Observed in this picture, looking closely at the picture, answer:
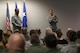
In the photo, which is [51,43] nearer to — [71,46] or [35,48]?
[35,48]

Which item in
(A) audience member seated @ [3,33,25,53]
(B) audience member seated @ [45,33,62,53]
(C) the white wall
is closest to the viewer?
(A) audience member seated @ [3,33,25,53]

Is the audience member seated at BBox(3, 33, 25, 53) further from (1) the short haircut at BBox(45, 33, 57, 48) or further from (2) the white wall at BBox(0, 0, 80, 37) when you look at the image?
(2) the white wall at BBox(0, 0, 80, 37)

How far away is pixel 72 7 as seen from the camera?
10938mm

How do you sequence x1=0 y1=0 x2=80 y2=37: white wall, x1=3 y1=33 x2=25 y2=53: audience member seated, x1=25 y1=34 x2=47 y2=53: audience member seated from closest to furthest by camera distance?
x1=3 y1=33 x2=25 y2=53: audience member seated
x1=25 y1=34 x2=47 y2=53: audience member seated
x1=0 y1=0 x2=80 y2=37: white wall

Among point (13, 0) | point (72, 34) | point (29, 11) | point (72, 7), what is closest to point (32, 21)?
point (29, 11)

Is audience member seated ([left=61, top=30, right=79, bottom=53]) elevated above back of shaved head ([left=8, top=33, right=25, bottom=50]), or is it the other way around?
back of shaved head ([left=8, top=33, right=25, bottom=50])

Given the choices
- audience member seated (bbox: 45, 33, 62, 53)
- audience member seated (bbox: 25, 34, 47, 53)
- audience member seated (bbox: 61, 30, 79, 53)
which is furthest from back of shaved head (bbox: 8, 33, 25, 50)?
audience member seated (bbox: 61, 30, 79, 53)

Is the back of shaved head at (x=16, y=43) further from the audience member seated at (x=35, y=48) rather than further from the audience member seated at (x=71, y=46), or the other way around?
the audience member seated at (x=71, y=46)

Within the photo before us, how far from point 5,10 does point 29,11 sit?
1.14 meters

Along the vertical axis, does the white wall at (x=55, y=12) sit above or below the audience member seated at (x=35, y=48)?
above

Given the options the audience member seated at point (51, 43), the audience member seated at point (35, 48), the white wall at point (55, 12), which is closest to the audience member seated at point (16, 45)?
the audience member seated at point (51, 43)

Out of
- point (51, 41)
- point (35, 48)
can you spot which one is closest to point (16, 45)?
point (51, 41)

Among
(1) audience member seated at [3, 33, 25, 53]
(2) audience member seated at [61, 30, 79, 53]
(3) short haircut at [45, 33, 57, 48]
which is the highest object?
(1) audience member seated at [3, 33, 25, 53]

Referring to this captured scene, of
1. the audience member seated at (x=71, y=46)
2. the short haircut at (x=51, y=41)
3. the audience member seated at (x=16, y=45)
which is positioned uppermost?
the audience member seated at (x=16, y=45)
